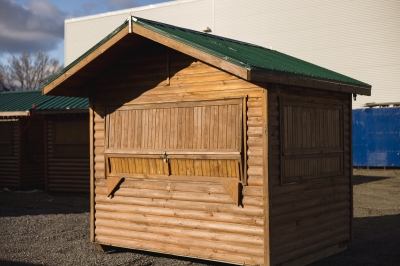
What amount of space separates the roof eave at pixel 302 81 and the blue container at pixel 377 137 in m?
18.8

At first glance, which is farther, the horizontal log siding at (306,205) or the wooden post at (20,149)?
the wooden post at (20,149)

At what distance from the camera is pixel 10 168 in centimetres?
2183

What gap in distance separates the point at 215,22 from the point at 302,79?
29.4m

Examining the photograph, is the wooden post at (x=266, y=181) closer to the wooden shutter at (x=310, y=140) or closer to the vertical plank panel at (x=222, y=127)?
the wooden shutter at (x=310, y=140)

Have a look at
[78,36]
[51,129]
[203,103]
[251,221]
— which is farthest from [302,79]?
[78,36]

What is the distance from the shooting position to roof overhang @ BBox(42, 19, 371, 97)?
847 cm

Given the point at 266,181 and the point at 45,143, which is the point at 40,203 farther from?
the point at 266,181

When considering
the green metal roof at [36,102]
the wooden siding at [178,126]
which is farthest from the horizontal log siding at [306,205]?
the green metal roof at [36,102]

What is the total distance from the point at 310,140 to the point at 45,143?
40.9ft

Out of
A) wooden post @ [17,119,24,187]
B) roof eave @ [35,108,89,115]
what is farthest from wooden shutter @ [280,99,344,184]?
wooden post @ [17,119,24,187]

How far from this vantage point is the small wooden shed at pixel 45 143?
1958 centimetres

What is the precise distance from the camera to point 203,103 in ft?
31.3

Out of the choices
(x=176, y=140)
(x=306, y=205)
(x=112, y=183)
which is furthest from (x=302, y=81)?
(x=112, y=183)

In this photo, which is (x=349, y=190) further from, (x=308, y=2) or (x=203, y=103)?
(x=308, y=2)
